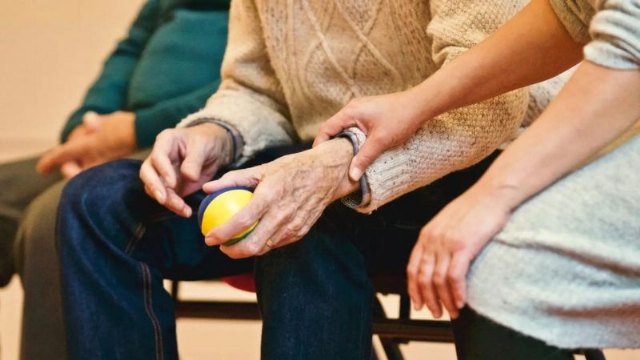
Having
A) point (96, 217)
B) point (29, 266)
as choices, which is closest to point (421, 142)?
point (96, 217)

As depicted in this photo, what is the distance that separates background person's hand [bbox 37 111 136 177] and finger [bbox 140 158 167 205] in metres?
0.45

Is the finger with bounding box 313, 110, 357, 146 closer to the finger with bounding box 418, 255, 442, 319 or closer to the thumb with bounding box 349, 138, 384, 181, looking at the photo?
the thumb with bounding box 349, 138, 384, 181

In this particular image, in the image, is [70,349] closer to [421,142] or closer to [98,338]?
[98,338]

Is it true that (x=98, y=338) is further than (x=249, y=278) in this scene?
No

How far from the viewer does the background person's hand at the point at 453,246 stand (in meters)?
0.62

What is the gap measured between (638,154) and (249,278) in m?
0.50

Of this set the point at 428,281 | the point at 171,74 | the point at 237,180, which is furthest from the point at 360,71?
the point at 171,74

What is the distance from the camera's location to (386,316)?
1069 mm

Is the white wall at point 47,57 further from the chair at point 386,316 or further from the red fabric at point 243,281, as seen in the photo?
the red fabric at point 243,281

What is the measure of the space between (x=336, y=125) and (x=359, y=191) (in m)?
0.07

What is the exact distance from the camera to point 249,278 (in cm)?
95

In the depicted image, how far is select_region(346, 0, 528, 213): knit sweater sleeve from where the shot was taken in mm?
797

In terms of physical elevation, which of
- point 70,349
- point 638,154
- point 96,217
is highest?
point 638,154

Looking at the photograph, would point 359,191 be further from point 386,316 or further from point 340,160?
point 386,316
